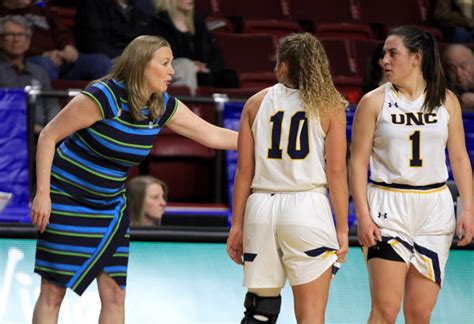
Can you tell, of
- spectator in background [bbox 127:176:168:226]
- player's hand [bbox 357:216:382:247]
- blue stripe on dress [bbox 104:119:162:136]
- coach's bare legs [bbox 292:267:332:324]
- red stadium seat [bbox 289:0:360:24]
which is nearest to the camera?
coach's bare legs [bbox 292:267:332:324]

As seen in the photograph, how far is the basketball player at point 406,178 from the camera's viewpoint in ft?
15.2

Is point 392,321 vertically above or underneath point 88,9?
underneath

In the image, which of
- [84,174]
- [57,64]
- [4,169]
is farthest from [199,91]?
[84,174]

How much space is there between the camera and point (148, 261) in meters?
5.94

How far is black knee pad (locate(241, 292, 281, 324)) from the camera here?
4.41 meters

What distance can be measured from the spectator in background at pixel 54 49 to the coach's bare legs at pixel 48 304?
3296 mm

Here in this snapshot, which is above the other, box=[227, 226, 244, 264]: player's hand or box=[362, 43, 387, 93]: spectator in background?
box=[362, 43, 387, 93]: spectator in background

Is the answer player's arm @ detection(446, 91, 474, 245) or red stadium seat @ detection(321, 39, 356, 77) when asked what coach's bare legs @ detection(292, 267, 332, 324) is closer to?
player's arm @ detection(446, 91, 474, 245)

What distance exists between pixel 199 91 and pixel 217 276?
2.26 metres

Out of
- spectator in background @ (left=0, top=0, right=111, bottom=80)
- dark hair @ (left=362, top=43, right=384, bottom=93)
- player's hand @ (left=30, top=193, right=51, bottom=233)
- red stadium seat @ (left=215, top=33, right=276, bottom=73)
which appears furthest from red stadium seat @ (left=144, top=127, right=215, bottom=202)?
player's hand @ (left=30, top=193, right=51, bottom=233)

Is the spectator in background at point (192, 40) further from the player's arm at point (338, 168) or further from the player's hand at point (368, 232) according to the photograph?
the player's arm at point (338, 168)

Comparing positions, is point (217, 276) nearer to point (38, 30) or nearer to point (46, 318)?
point (46, 318)

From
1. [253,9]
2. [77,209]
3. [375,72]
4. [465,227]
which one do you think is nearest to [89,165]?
[77,209]

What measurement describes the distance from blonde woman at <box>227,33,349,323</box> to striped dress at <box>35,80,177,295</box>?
1.91ft
